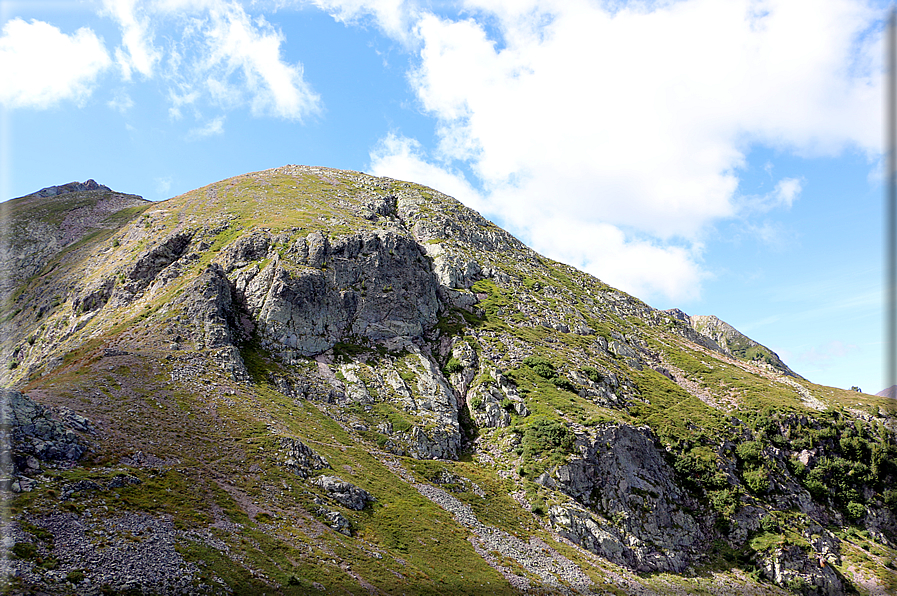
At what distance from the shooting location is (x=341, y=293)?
99000 millimetres

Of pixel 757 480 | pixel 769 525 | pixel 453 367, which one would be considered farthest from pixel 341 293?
pixel 769 525

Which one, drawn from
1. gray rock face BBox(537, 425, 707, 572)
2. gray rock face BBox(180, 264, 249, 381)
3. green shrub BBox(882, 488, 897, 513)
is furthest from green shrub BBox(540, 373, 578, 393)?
gray rock face BBox(180, 264, 249, 381)

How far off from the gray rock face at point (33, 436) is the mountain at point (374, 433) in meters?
0.24

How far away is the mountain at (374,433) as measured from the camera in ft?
134

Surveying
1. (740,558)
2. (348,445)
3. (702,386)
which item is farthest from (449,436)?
(702,386)

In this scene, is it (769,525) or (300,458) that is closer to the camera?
(300,458)

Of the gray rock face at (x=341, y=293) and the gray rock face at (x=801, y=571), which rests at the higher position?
the gray rock face at (x=341, y=293)

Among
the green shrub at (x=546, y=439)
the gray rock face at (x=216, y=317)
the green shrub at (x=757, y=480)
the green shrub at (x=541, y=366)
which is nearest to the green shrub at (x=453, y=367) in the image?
the green shrub at (x=541, y=366)

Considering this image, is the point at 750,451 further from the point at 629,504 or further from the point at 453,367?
the point at 453,367

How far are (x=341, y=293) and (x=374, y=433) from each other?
36.2 meters

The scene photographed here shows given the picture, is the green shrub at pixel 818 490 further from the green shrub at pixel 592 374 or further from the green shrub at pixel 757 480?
the green shrub at pixel 592 374

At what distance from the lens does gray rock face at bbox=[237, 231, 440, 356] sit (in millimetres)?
89625

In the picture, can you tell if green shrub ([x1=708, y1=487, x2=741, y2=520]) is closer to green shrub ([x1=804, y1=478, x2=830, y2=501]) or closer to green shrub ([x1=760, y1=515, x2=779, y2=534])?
green shrub ([x1=760, y1=515, x2=779, y2=534])

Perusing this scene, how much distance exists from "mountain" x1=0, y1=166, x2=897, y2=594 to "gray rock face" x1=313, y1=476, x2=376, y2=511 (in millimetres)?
372
